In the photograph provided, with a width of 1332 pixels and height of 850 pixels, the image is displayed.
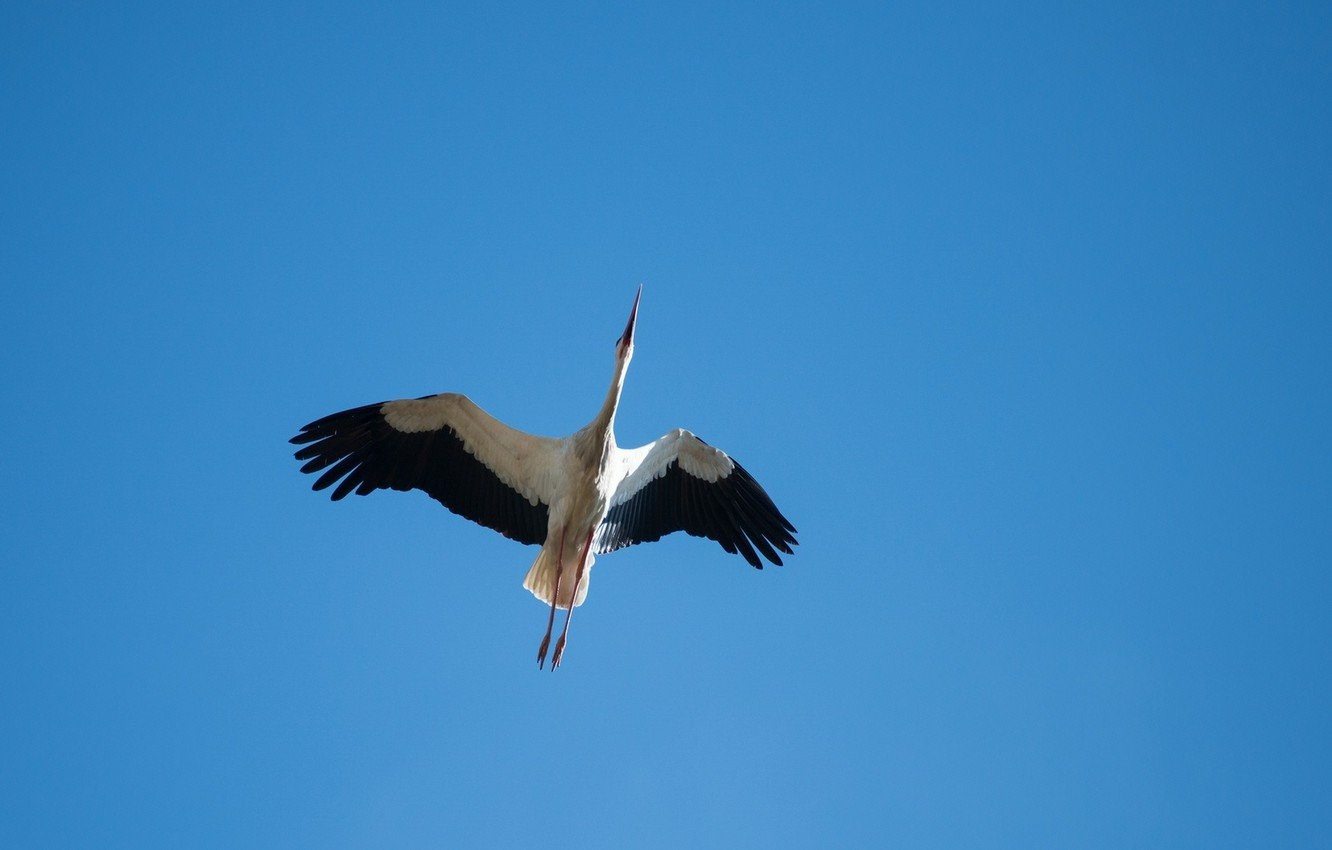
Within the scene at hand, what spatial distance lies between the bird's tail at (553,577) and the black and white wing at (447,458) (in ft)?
1.11

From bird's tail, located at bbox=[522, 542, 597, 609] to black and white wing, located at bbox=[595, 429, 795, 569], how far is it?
21 cm

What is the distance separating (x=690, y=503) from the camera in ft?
30.1

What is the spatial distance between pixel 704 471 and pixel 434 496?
1.85m

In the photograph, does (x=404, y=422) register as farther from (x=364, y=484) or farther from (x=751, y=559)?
(x=751, y=559)

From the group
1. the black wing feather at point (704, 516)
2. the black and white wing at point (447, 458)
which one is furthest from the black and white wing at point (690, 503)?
the black and white wing at point (447, 458)

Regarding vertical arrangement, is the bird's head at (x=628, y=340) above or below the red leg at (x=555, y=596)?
above

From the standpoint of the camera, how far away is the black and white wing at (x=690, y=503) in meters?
8.99

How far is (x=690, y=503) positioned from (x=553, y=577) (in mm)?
1053

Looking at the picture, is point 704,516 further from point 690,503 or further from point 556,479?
point 556,479

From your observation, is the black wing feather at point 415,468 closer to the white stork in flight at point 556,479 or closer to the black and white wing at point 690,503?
the white stork in flight at point 556,479

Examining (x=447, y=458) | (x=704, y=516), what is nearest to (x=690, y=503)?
(x=704, y=516)

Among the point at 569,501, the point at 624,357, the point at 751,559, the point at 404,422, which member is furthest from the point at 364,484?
the point at 751,559

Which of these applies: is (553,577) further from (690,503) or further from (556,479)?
(690,503)

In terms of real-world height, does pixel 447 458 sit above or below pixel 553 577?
above
